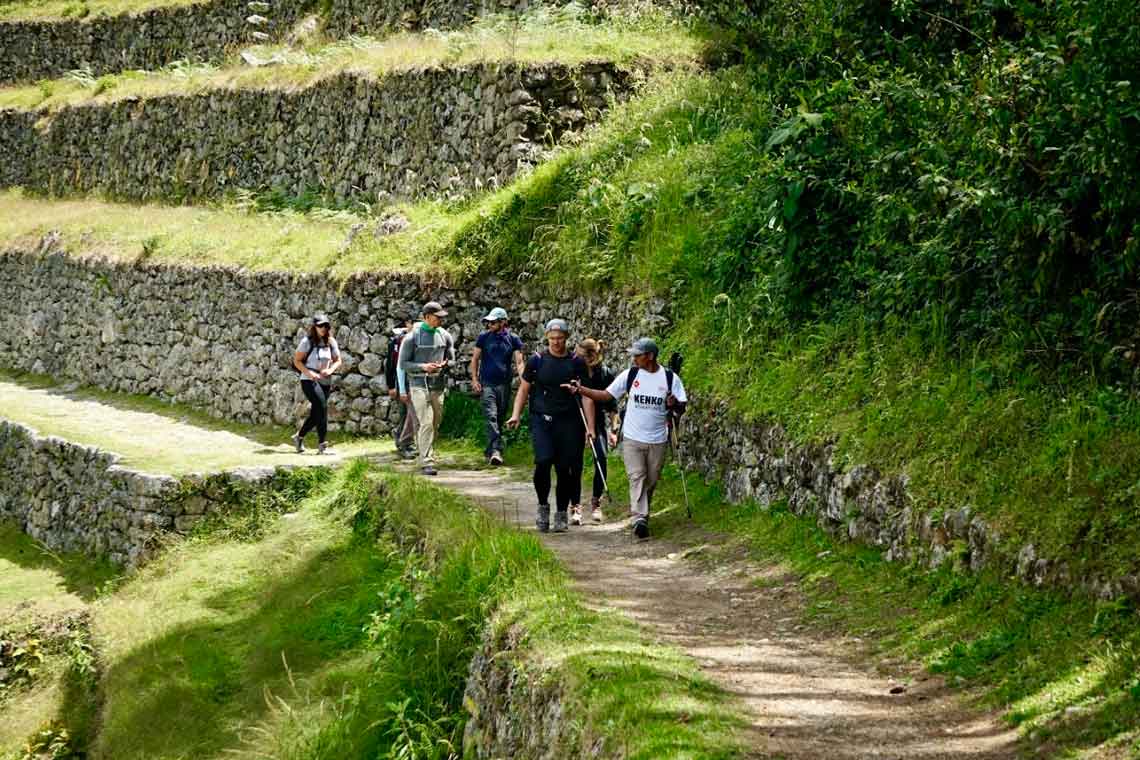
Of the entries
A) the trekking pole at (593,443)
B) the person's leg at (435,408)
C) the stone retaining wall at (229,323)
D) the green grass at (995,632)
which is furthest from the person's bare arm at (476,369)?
the green grass at (995,632)

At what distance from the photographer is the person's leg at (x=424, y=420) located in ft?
53.7

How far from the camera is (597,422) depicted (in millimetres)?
13617

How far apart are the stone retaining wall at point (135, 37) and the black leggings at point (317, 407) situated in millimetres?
16528

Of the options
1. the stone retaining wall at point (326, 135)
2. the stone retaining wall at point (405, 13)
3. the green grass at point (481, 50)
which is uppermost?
the stone retaining wall at point (405, 13)

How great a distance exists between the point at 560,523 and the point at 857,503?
11.3 ft

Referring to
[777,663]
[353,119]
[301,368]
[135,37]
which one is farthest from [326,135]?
[777,663]

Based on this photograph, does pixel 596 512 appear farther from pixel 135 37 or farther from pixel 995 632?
pixel 135 37

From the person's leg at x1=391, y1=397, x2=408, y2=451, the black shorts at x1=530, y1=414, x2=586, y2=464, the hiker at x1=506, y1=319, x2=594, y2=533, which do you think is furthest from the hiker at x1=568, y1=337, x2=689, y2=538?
the person's leg at x1=391, y1=397, x2=408, y2=451

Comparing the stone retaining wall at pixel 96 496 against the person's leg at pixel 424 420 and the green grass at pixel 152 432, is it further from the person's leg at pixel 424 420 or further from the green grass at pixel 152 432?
the person's leg at pixel 424 420

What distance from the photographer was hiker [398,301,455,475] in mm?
16234

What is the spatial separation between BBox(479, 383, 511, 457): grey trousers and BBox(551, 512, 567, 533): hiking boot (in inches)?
138

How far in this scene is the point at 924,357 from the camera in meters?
10.7

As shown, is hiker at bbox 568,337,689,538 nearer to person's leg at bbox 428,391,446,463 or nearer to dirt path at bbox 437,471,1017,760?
dirt path at bbox 437,471,1017,760

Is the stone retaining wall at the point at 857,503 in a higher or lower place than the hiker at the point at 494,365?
lower
